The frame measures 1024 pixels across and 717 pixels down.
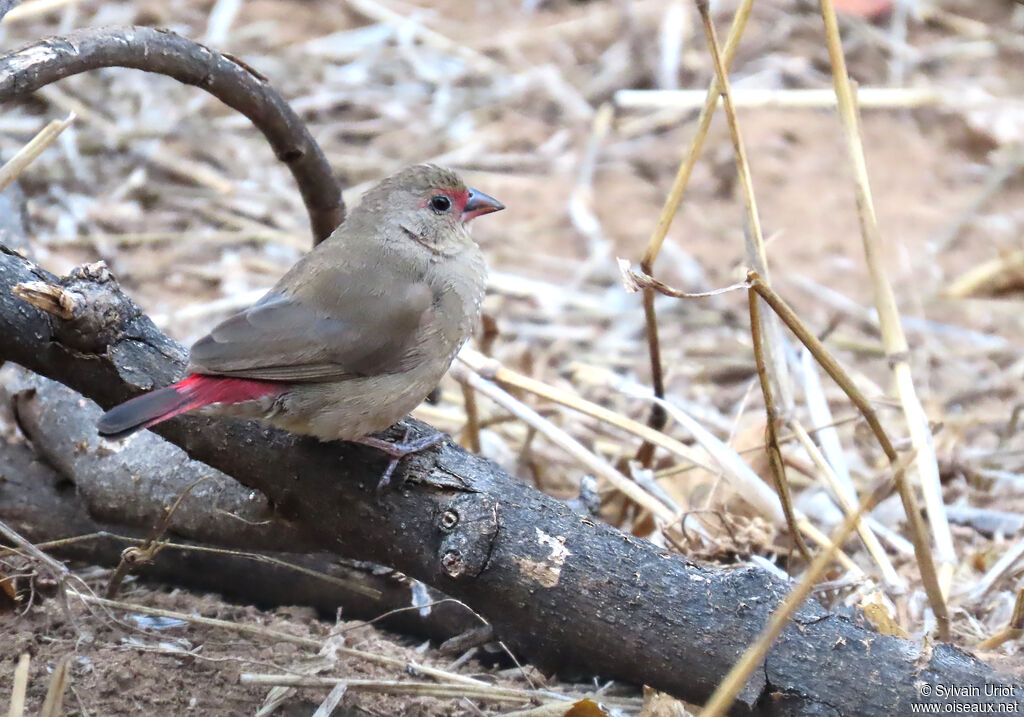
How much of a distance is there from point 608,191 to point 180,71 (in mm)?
3713

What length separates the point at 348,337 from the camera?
2.72 m

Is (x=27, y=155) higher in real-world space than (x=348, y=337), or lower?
higher

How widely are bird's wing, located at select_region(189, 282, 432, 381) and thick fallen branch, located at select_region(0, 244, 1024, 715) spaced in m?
0.18

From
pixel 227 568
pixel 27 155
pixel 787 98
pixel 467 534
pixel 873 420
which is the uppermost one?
pixel 787 98

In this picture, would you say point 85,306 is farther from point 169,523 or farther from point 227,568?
point 227,568

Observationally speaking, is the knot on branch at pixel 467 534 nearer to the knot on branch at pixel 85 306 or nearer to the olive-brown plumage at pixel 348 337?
the olive-brown plumage at pixel 348 337

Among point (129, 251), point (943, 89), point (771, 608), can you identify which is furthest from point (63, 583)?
point (943, 89)

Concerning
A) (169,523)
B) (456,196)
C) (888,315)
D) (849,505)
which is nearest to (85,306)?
(169,523)

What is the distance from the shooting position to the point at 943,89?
673 centimetres

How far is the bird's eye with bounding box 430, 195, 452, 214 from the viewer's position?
3.33 meters

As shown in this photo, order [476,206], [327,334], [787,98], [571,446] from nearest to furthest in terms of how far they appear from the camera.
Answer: [327,334] → [571,446] → [476,206] → [787,98]

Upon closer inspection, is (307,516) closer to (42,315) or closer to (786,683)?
(42,315)

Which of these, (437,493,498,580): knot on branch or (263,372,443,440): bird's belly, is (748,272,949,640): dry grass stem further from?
(263,372,443,440): bird's belly

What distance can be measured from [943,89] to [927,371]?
2.56 meters
